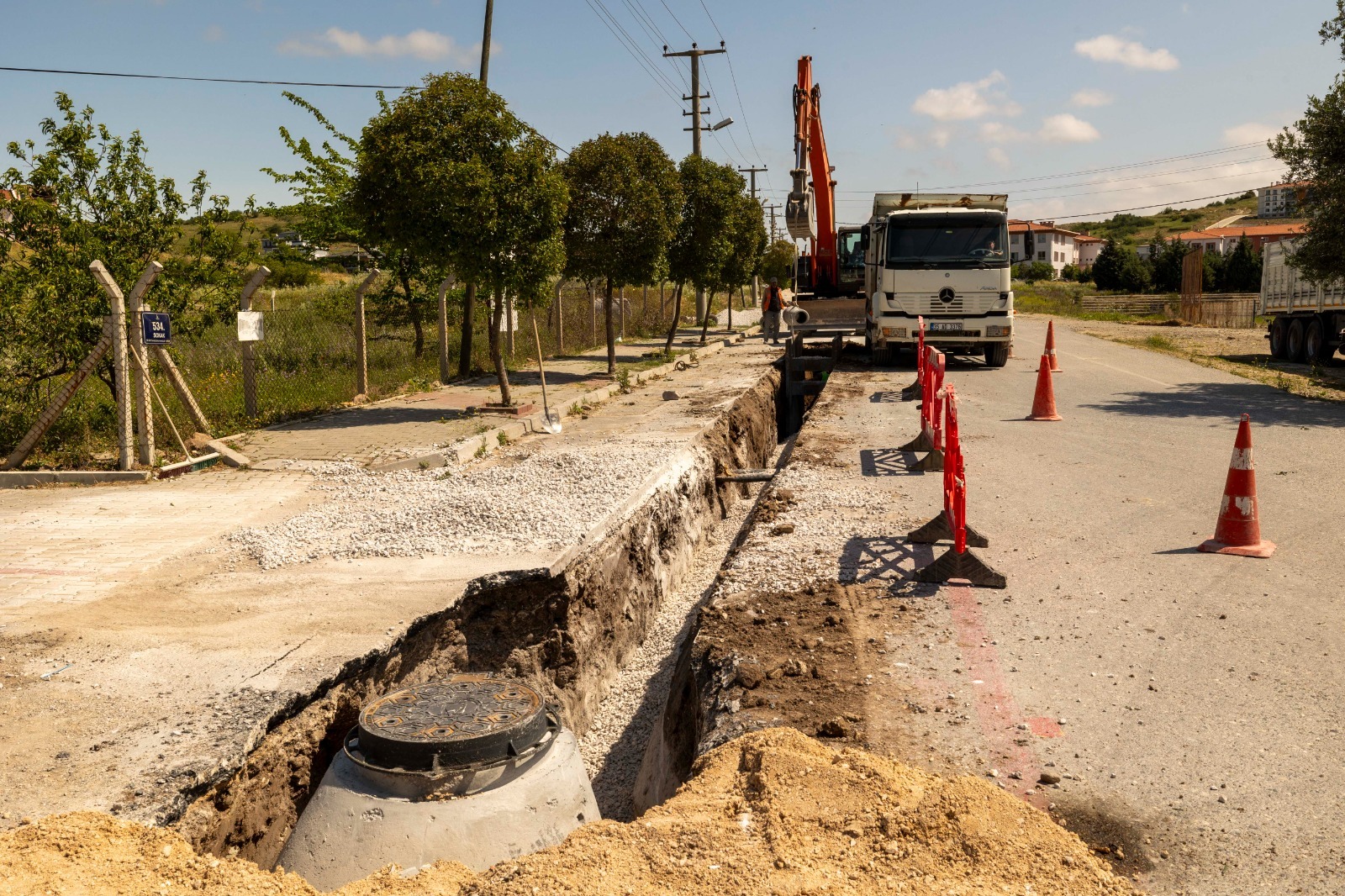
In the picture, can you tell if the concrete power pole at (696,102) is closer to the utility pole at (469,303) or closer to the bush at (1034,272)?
the utility pole at (469,303)

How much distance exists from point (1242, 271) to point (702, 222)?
48394 mm

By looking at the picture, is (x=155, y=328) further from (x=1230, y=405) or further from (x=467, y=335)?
(x=1230, y=405)

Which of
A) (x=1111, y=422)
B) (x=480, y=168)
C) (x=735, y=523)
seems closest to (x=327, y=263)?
(x=480, y=168)

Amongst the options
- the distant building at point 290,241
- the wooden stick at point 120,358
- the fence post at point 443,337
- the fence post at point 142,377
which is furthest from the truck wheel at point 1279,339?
the wooden stick at point 120,358

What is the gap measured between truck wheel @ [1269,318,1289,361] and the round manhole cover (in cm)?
2257

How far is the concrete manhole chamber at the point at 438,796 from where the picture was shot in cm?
384

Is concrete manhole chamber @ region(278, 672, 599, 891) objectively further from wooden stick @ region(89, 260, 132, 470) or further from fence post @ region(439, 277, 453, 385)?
fence post @ region(439, 277, 453, 385)

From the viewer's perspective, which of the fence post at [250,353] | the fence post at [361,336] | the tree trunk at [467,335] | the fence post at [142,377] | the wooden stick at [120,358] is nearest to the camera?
the wooden stick at [120,358]

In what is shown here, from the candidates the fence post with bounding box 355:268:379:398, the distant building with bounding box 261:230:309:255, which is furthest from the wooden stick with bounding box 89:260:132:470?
the distant building with bounding box 261:230:309:255

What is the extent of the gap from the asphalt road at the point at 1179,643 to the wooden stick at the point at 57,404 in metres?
7.41

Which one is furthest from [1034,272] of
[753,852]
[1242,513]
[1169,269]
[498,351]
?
[753,852]

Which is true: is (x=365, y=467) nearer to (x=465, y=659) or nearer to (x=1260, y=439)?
(x=465, y=659)

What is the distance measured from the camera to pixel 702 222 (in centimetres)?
2423

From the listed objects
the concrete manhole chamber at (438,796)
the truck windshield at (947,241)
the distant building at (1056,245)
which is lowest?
the concrete manhole chamber at (438,796)
